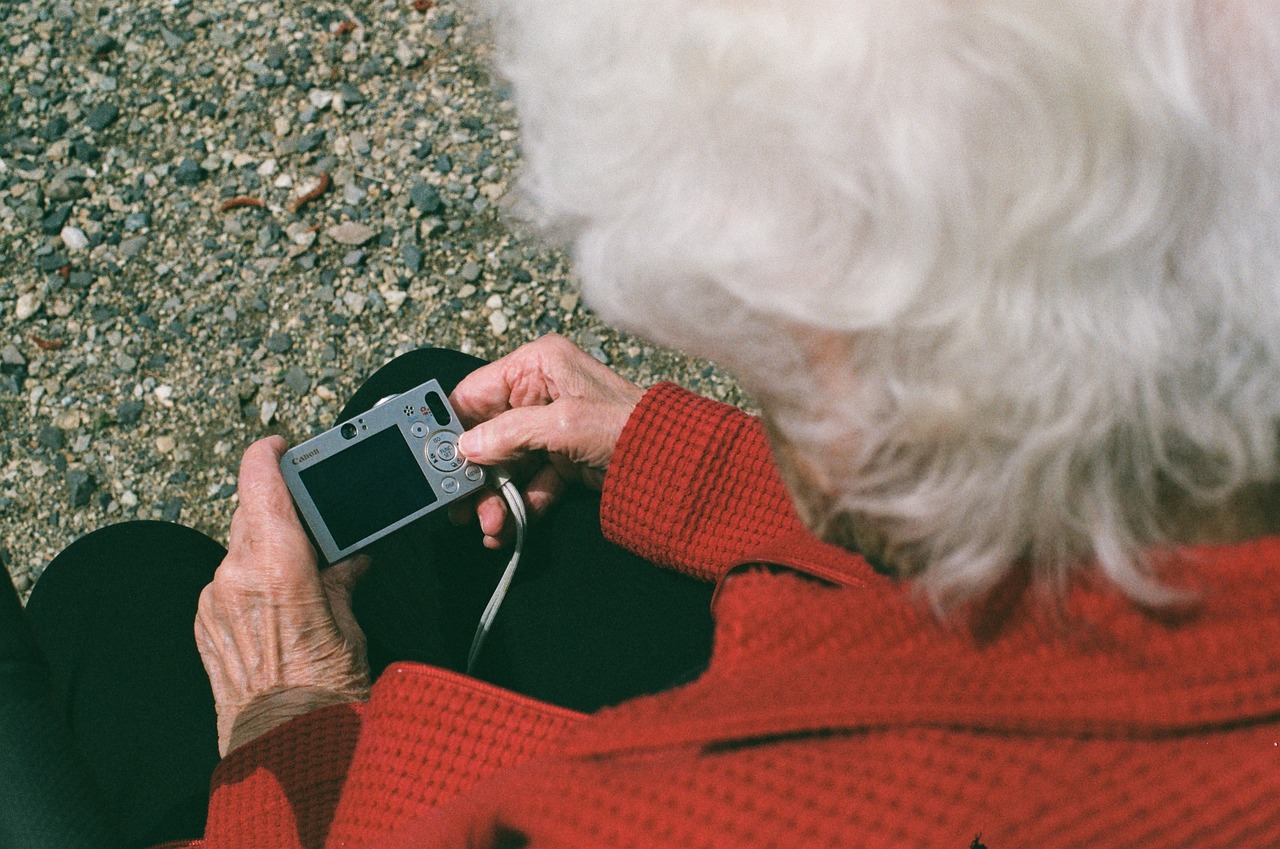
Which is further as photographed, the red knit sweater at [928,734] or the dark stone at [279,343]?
the dark stone at [279,343]

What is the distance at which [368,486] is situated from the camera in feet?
3.88

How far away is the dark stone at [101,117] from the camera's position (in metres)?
1.96

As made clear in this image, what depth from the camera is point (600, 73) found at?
24.6 inches

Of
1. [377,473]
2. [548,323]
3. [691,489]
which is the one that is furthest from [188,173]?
[691,489]

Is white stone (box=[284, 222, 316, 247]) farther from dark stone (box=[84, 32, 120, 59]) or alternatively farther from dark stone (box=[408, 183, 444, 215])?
dark stone (box=[84, 32, 120, 59])

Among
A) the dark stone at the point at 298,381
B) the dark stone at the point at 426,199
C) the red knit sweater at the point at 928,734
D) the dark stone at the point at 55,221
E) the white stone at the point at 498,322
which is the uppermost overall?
the dark stone at the point at 55,221

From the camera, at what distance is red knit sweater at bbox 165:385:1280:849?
1.86 feet

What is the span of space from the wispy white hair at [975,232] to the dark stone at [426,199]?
4.35 feet

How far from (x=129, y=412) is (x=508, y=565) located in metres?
1.05

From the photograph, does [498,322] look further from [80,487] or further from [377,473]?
[80,487]

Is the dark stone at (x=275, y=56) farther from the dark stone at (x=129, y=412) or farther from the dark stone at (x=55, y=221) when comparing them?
the dark stone at (x=129, y=412)

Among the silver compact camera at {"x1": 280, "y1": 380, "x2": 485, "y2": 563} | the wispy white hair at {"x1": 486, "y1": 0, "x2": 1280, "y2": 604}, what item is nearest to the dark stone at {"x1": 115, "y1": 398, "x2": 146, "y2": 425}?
the silver compact camera at {"x1": 280, "y1": 380, "x2": 485, "y2": 563}

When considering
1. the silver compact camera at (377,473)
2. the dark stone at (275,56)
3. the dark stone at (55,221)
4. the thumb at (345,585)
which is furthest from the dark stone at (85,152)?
the thumb at (345,585)

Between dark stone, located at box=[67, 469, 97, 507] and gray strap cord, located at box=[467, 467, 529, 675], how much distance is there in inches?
39.2
